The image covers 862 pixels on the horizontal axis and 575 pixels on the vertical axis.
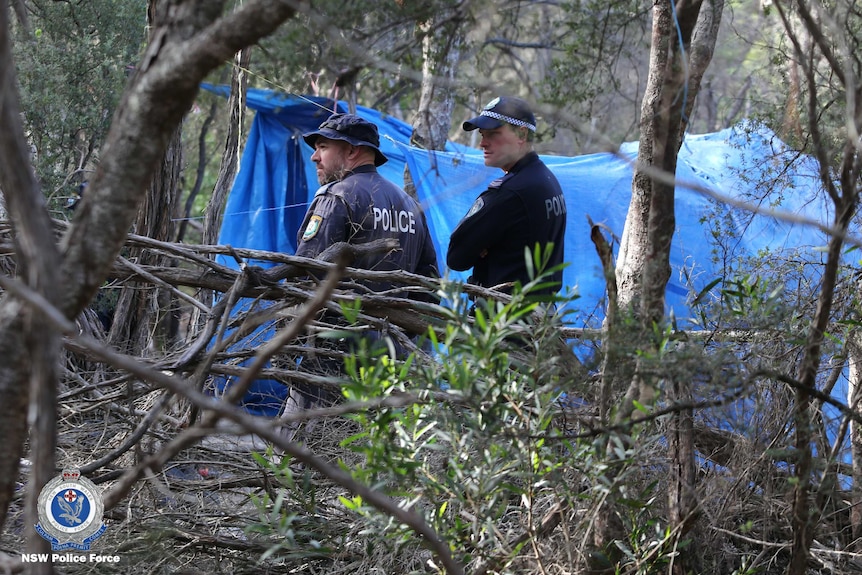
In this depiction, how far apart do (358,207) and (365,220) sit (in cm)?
8

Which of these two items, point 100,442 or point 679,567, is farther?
point 100,442

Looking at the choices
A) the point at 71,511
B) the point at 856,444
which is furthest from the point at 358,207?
the point at 856,444

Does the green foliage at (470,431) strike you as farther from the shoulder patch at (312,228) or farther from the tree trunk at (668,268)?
the shoulder patch at (312,228)

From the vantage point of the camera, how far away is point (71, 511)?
2535mm

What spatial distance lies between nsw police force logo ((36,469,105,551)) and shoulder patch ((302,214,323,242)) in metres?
1.64

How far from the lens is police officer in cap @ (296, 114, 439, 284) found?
3.94 m

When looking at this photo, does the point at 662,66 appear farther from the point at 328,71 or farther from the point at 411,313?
the point at 328,71

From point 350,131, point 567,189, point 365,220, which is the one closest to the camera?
point 365,220

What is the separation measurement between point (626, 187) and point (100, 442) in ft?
13.3

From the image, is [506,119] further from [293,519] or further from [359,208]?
[293,519]

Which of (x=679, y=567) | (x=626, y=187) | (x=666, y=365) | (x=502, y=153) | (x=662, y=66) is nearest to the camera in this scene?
(x=666, y=365)

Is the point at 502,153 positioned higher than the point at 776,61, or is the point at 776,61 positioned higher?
the point at 776,61

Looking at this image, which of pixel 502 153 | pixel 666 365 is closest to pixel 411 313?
pixel 666 365

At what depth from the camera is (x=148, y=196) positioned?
4812 millimetres
